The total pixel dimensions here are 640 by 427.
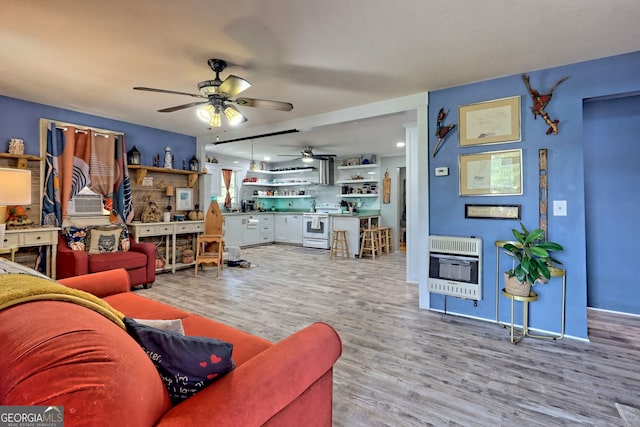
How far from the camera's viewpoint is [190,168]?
557 centimetres

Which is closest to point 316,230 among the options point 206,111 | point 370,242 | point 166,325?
point 370,242

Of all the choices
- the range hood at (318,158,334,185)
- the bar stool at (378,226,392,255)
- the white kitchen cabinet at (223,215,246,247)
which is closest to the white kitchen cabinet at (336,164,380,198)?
the range hood at (318,158,334,185)

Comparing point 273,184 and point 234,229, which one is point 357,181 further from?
point 234,229

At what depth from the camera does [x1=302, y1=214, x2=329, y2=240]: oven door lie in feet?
24.7

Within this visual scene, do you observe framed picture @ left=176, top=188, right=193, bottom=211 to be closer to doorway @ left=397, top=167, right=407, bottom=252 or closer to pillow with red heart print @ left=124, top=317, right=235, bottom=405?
doorway @ left=397, top=167, right=407, bottom=252

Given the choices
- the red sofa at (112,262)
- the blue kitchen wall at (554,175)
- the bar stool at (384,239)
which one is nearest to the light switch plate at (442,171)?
the blue kitchen wall at (554,175)

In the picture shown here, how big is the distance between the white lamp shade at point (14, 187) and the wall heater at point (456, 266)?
4001 millimetres

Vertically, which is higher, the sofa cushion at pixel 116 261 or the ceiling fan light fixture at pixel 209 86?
the ceiling fan light fixture at pixel 209 86

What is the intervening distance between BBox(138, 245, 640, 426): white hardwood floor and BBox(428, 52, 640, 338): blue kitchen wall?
0.27 meters

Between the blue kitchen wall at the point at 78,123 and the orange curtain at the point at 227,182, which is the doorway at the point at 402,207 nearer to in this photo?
the orange curtain at the point at 227,182

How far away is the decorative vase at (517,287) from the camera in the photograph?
8.25ft

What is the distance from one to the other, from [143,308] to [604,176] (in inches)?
176

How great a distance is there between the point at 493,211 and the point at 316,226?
4.94 metres

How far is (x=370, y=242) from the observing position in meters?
6.80
